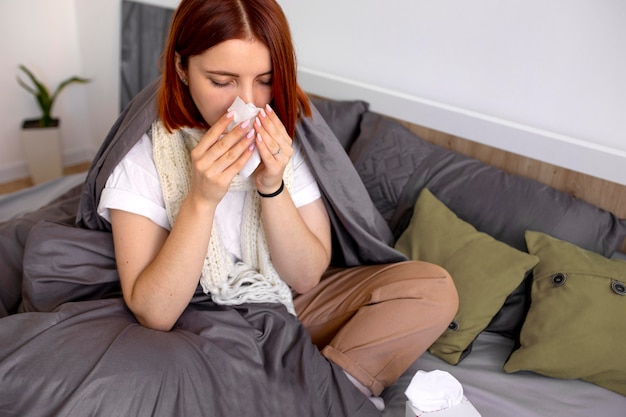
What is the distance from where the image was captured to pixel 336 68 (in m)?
2.03

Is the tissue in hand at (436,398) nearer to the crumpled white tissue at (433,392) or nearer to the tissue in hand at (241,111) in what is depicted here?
the crumpled white tissue at (433,392)

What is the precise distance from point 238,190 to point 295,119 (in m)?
0.19

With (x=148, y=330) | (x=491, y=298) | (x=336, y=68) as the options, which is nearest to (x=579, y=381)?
(x=491, y=298)

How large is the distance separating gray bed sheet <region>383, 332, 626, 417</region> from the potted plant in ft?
7.21

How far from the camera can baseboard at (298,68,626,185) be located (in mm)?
1450

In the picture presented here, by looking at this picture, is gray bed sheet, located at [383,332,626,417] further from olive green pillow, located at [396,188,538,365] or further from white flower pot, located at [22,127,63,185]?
white flower pot, located at [22,127,63,185]

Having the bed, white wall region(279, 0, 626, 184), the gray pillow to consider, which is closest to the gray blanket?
the bed

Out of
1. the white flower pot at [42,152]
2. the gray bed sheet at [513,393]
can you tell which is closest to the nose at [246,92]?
the gray bed sheet at [513,393]

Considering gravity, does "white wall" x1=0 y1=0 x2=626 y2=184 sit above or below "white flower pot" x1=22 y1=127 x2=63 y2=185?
above

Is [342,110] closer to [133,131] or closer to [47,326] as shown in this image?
[133,131]

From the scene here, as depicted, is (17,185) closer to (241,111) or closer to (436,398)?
(241,111)

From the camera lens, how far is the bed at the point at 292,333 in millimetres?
1004

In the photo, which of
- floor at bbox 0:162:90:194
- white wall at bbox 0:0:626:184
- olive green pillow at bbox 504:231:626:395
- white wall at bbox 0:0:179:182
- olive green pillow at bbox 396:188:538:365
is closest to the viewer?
olive green pillow at bbox 504:231:626:395

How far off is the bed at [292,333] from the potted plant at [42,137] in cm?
132
